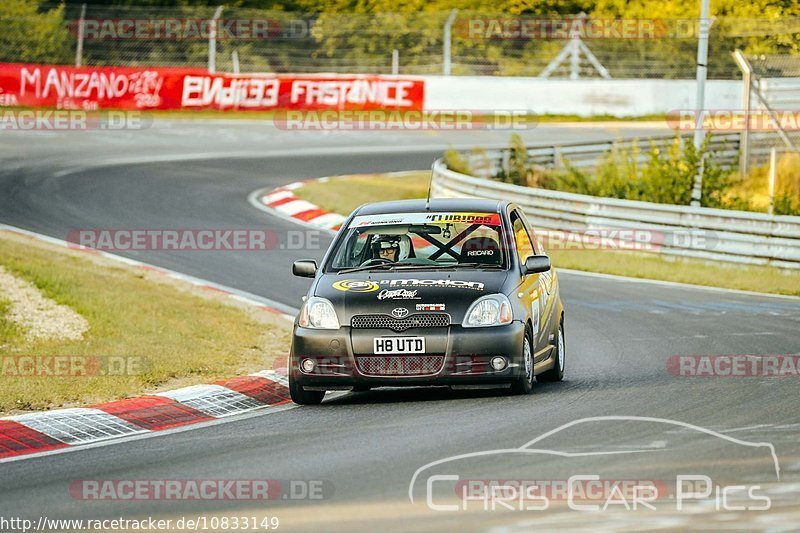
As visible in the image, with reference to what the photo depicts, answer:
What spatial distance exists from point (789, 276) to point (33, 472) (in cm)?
1341

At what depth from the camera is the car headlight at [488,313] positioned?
1019 cm

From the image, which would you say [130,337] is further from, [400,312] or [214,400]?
[400,312]

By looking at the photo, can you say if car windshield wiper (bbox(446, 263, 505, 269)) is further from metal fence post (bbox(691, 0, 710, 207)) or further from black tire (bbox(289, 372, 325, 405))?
metal fence post (bbox(691, 0, 710, 207))

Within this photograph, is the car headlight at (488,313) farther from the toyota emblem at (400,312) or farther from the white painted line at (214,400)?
the white painted line at (214,400)

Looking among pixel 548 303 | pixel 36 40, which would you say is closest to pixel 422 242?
pixel 548 303

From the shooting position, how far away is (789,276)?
19.2 m

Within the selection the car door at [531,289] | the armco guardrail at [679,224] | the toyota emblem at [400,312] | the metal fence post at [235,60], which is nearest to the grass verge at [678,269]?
the armco guardrail at [679,224]

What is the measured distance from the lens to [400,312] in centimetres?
1013

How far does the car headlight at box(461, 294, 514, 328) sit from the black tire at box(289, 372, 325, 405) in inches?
50.7

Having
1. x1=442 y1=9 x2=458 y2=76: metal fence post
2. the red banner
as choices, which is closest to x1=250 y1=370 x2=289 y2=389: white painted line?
the red banner

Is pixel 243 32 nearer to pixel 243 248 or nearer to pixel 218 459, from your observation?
pixel 243 248

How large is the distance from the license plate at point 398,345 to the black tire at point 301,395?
698mm

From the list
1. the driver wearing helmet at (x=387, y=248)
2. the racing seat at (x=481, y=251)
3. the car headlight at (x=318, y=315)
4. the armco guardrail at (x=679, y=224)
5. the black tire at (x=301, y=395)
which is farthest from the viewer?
the armco guardrail at (x=679, y=224)

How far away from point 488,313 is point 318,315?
126 cm
